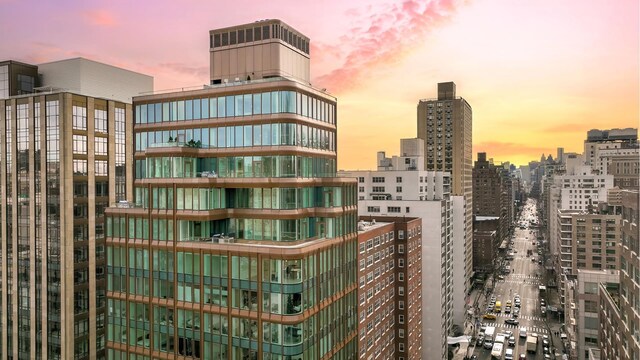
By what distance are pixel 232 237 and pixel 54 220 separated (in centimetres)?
3484

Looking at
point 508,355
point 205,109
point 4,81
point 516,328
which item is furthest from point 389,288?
point 516,328

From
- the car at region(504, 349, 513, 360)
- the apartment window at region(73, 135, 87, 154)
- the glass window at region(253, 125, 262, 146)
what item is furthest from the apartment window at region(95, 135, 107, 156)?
the car at region(504, 349, 513, 360)

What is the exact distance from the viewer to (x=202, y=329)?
52.5 meters

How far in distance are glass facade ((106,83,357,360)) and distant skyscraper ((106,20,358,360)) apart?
0.13 m

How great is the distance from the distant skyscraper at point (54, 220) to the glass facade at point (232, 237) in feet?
54.2

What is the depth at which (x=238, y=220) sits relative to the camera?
54562mm

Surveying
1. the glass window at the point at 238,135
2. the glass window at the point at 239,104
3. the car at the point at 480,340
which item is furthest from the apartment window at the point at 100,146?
the car at the point at 480,340

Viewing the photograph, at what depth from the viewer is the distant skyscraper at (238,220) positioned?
50.1 m

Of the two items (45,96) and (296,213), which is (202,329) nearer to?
(296,213)

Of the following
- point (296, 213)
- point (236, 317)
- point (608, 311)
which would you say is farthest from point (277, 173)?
point (608, 311)

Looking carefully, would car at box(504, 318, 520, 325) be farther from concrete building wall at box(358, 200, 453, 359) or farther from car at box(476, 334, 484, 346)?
concrete building wall at box(358, 200, 453, 359)

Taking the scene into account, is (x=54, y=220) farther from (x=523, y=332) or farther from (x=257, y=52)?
(x=523, y=332)

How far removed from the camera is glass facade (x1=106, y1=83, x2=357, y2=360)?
163ft

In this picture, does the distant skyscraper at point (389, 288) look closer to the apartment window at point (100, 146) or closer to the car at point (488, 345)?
the apartment window at point (100, 146)
